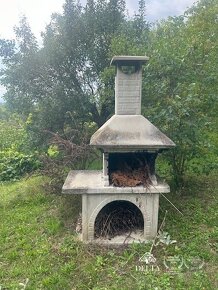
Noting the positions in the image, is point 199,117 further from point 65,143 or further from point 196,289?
point 196,289

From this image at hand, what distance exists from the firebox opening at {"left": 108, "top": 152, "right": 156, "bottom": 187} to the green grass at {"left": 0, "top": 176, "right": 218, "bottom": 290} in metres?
1.04

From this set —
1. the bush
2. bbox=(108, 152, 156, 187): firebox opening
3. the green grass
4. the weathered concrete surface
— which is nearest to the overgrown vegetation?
the bush

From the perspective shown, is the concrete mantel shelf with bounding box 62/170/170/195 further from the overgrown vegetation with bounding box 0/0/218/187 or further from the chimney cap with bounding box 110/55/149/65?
the overgrown vegetation with bounding box 0/0/218/187

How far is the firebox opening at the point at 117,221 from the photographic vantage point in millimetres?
5066

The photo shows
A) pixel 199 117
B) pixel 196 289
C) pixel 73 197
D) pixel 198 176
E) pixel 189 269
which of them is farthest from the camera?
pixel 198 176

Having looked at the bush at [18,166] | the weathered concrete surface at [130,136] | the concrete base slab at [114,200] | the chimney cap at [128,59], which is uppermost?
the chimney cap at [128,59]

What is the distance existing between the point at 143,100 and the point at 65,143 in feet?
7.21

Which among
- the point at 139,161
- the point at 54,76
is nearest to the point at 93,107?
the point at 54,76

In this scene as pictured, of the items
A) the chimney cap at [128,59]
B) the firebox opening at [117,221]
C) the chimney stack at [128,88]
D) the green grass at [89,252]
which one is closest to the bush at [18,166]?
the green grass at [89,252]

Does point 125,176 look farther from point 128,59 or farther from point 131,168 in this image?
point 128,59

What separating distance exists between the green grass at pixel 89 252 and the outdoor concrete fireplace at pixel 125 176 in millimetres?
416

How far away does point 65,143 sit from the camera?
628 centimetres

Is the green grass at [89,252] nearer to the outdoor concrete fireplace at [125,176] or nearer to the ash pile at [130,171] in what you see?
the outdoor concrete fireplace at [125,176]

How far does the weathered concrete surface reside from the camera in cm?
455
